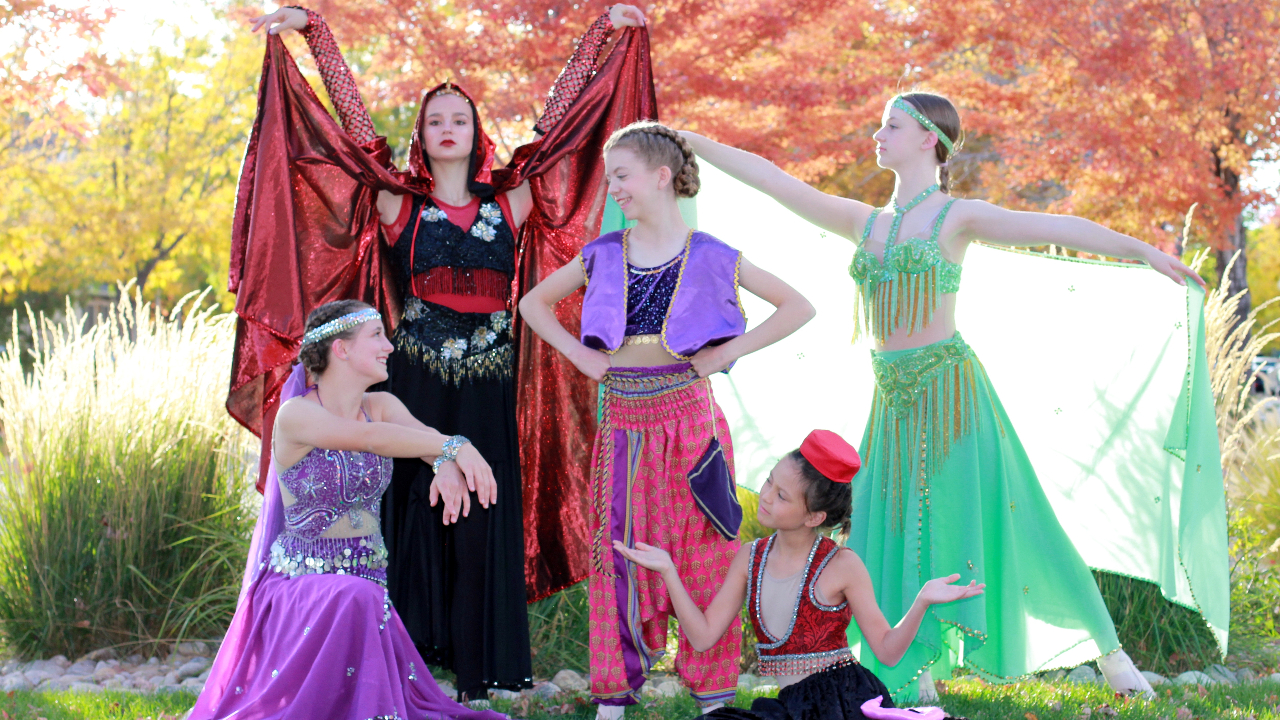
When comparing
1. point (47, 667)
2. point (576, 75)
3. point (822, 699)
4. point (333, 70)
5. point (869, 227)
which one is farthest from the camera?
point (47, 667)

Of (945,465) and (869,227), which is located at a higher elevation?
(869,227)

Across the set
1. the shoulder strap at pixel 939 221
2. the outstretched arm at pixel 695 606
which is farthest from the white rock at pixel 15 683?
the shoulder strap at pixel 939 221

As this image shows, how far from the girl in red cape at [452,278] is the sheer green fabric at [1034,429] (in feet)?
2.25

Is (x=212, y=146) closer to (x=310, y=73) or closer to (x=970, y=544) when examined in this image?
(x=310, y=73)

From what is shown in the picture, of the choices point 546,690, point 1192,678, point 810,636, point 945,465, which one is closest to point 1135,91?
point 1192,678

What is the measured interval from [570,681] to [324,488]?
1.55 metres

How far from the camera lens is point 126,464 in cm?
459

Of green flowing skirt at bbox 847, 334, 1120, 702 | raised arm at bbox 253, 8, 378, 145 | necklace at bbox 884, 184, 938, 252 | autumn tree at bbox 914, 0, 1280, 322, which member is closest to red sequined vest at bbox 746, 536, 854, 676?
green flowing skirt at bbox 847, 334, 1120, 702

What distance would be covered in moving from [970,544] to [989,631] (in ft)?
0.98

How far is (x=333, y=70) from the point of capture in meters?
3.69

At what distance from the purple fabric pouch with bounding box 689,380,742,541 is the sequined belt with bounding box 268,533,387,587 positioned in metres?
0.91

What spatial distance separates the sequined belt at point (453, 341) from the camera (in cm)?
347

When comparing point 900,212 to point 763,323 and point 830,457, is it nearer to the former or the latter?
point 763,323

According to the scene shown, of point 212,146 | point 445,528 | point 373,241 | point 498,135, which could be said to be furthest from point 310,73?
point 445,528
